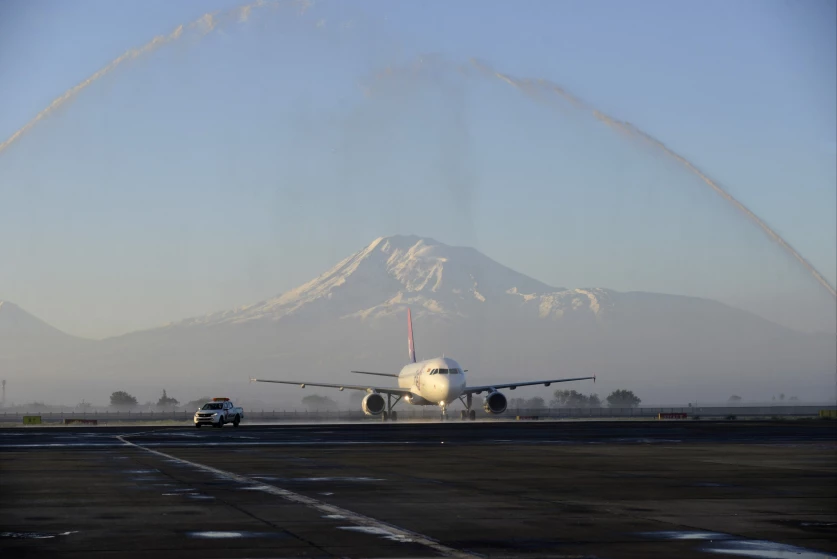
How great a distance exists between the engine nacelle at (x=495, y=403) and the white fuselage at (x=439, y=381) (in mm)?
3435

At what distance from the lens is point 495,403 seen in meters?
97.8

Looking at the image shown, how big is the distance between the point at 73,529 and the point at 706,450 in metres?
29.7

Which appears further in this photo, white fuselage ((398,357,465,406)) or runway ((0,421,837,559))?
white fuselage ((398,357,465,406))

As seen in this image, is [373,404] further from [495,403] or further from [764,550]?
[764,550]

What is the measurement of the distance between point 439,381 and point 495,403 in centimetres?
766

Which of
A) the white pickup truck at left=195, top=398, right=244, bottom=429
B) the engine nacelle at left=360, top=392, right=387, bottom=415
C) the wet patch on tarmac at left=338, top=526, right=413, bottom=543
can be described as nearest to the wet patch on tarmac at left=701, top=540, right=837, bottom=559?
the wet patch on tarmac at left=338, top=526, right=413, bottom=543

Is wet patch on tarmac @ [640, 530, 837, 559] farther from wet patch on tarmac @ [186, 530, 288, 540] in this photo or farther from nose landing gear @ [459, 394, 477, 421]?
nose landing gear @ [459, 394, 477, 421]

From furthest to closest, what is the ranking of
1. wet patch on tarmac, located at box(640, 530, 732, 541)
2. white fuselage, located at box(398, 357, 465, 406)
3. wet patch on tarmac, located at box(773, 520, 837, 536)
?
white fuselage, located at box(398, 357, 465, 406), wet patch on tarmac, located at box(773, 520, 837, 536), wet patch on tarmac, located at box(640, 530, 732, 541)

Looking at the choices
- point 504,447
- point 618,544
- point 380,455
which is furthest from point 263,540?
point 504,447

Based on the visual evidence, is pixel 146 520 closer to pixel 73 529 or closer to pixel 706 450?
pixel 73 529

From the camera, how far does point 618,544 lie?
1540 cm

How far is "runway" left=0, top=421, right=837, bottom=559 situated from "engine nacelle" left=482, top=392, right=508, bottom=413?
59319 millimetres

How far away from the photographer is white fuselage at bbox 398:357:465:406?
92562mm

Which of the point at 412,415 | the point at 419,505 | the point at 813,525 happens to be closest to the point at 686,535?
the point at 813,525
